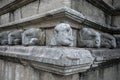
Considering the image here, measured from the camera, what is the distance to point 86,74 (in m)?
1.47

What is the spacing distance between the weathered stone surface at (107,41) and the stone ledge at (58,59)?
20.0 inches

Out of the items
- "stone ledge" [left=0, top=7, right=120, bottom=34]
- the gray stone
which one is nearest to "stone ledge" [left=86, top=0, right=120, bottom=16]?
"stone ledge" [left=0, top=7, right=120, bottom=34]

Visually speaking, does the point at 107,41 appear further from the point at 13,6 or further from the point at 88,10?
the point at 13,6

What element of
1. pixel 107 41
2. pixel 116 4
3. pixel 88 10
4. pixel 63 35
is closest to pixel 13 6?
pixel 88 10

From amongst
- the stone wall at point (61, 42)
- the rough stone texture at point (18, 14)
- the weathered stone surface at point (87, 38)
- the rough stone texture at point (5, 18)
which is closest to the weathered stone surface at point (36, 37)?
the stone wall at point (61, 42)

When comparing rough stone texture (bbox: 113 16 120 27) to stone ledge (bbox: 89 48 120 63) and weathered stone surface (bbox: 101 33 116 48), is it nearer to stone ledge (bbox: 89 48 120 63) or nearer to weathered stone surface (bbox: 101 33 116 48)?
weathered stone surface (bbox: 101 33 116 48)

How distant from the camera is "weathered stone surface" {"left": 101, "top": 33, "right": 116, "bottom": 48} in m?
1.89

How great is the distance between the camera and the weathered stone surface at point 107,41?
74.2 inches

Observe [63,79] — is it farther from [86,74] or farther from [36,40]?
[36,40]

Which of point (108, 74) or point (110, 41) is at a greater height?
point (110, 41)

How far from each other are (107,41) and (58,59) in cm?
102

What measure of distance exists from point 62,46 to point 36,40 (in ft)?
1.40

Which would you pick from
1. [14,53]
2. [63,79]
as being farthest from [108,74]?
[14,53]

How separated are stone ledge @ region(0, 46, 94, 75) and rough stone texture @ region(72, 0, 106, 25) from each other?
0.46 meters
